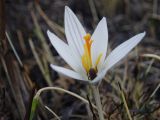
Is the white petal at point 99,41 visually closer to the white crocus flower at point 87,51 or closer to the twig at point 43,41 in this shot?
the white crocus flower at point 87,51

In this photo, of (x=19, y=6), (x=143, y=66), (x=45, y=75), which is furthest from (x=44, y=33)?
(x=143, y=66)

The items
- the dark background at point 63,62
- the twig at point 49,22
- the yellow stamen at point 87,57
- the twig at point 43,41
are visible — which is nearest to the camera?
the yellow stamen at point 87,57

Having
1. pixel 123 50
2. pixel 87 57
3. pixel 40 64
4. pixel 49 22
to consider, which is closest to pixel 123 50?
pixel 123 50

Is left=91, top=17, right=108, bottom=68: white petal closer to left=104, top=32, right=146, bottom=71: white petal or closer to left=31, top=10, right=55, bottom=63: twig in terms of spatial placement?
left=104, top=32, right=146, bottom=71: white petal

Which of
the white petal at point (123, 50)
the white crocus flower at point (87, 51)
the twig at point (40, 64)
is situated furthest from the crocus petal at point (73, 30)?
the twig at point (40, 64)

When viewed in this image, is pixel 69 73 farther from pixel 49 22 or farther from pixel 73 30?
pixel 49 22

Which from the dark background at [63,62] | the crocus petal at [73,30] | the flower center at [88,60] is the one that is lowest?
the dark background at [63,62]

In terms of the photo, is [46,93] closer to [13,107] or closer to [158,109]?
[13,107]

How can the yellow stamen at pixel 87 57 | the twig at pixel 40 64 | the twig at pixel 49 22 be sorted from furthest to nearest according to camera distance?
the twig at pixel 49 22 → the twig at pixel 40 64 → the yellow stamen at pixel 87 57
